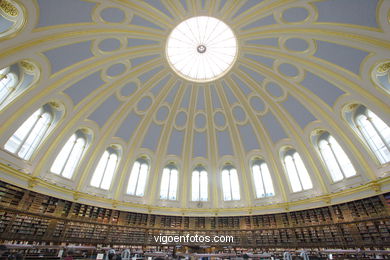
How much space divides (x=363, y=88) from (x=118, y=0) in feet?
60.3

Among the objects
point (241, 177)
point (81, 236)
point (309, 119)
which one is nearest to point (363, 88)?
point (309, 119)

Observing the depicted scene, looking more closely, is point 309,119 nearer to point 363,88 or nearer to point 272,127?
point 272,127

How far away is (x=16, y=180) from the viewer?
1409 cm

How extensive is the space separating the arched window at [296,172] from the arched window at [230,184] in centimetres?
577

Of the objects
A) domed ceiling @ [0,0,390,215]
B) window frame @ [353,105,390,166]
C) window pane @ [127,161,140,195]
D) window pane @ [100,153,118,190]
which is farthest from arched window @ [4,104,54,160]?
window frame @ [353,105,390,166]

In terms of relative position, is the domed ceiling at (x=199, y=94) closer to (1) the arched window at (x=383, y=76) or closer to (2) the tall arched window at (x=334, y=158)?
(1) the arched window at (x=383, y=76)

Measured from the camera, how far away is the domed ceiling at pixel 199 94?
13.2 m

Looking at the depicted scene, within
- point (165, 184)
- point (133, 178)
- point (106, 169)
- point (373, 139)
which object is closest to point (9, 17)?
point (106, 169)

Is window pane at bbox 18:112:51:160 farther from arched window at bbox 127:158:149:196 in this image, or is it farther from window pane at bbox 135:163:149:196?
window pane at bbox 135:163:149:196

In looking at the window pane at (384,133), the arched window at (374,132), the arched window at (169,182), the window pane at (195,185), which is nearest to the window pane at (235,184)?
the window pane at (195,185)

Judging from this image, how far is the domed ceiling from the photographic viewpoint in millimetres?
13156

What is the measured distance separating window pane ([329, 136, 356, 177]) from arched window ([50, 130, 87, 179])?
23427 millimetres

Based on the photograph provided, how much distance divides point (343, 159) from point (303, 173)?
3.79 meters

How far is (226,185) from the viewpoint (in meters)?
23.7
